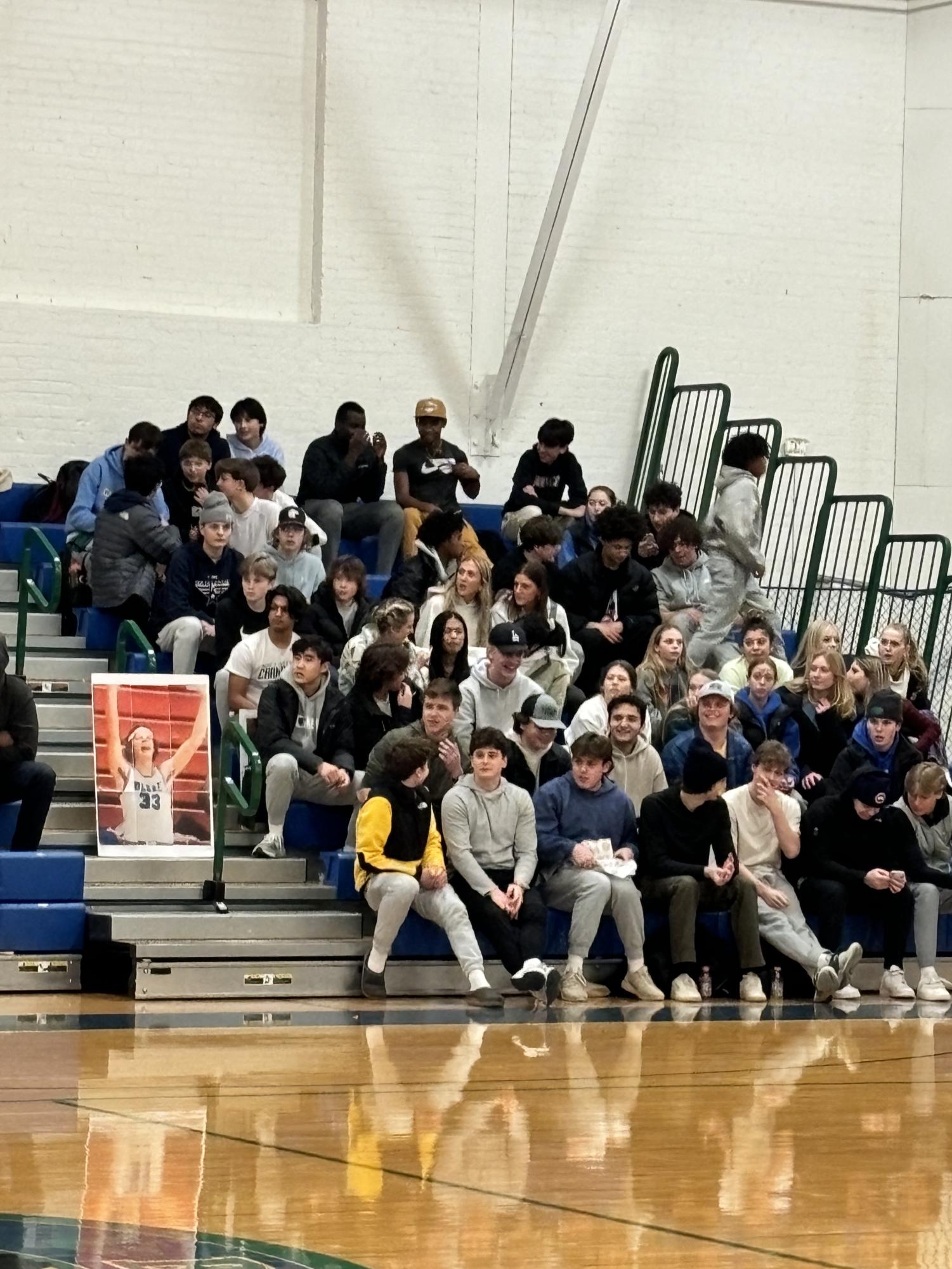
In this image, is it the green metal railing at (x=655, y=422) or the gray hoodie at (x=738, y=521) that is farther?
the green metal railing at (x=655, y=422)

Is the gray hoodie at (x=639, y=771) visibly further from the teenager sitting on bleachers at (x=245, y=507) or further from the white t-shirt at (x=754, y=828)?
the teenager sitting on bleachers at (x=245, y=507)

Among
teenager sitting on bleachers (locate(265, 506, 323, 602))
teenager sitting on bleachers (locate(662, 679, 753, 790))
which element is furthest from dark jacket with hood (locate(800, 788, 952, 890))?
teenager sitting on bleachers (locate(265, 506, 323, 602))

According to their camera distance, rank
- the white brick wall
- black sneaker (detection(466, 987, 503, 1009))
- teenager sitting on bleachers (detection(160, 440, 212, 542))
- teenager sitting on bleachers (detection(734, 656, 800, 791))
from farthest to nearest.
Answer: the white brick wall
teenager sitting on bleachers (detection(160, 440, 212, 542))
teenager sitting on bleachers (detection(734, 656, 800, 791))
black sneaker (detection(466, 987, 503, 1009))

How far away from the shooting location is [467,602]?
36.8ft

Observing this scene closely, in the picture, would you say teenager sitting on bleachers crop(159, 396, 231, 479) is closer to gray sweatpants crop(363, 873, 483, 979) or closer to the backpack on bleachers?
the backpack on bleachers

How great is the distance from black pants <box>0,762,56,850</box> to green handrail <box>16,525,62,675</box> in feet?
5.87

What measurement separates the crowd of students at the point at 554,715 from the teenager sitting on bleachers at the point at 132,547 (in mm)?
11

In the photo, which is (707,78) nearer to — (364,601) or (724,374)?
(724,374)

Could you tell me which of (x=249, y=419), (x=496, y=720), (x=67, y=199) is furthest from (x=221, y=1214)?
(x=67, y=199)

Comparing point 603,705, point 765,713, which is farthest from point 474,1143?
point 765,713

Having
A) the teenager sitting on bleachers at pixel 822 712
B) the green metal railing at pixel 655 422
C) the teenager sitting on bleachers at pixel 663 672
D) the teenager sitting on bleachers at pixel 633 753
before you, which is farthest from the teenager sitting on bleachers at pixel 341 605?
the green metal railing at pixel 655 422

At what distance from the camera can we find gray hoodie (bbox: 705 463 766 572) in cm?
1251

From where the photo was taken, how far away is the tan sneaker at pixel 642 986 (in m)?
9.61

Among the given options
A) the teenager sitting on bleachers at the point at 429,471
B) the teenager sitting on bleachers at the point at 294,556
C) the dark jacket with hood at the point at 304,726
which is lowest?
the dark jacket with hood at the point at 304,726
